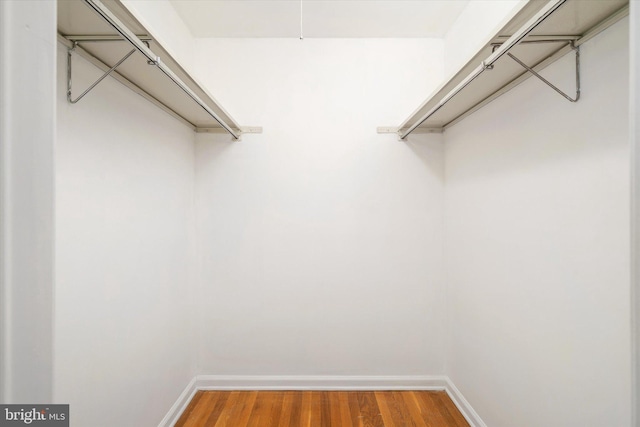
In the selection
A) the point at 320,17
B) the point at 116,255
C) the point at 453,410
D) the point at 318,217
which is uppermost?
the point at 320,17

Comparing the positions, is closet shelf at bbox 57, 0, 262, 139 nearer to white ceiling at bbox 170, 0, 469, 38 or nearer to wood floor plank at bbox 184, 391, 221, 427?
white ceiling at bbox 170, 0, 469, 38

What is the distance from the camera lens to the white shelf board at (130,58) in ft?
3.48

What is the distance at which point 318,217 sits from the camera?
2.58 metres

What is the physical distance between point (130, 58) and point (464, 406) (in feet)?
9.41

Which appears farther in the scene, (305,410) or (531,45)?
(305,410)

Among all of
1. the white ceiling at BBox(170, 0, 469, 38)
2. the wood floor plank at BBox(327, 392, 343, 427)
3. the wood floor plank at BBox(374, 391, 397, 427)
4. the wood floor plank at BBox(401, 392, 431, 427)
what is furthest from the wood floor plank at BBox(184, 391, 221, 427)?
the white ceiling at BBox(170, 0, 469, 38)

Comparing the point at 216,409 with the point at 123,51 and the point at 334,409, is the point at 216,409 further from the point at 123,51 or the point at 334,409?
the point at 123,51

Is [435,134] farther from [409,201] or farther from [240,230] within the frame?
[240,230]

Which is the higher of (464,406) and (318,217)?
(318,217)

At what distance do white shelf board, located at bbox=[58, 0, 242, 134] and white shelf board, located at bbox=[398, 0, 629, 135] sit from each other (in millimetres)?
1329

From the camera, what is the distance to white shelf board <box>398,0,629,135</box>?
1074 millimetres

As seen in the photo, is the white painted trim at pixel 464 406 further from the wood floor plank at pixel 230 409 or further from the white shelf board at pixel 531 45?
the white shelf board at pixel 531 45

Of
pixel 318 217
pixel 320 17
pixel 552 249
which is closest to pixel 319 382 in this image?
pixel 318 217

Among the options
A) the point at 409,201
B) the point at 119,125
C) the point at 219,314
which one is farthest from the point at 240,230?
the point at 409,201
